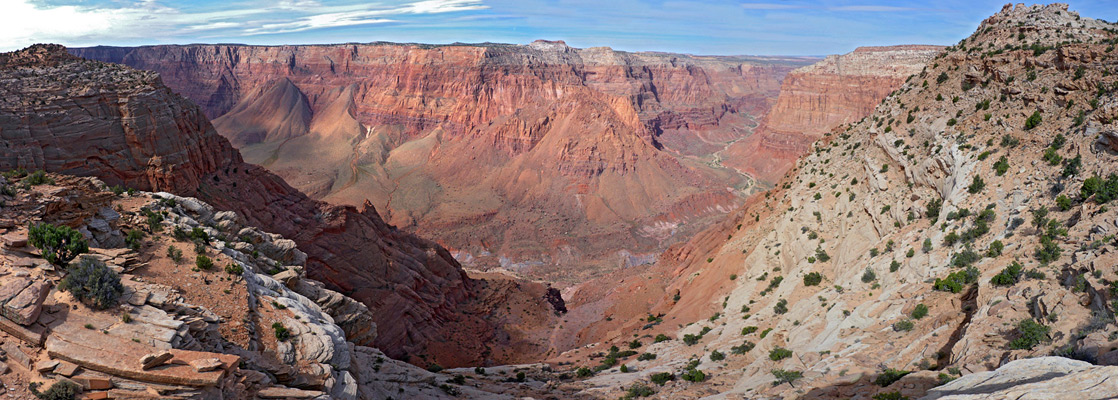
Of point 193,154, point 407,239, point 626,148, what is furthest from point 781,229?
point 626,148

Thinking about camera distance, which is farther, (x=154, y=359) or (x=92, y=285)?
(x=92, y=285)

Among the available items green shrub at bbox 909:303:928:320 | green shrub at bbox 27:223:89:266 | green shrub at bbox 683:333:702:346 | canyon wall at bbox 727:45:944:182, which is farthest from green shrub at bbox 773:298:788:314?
canyon wall at bbox 727:45:944:182

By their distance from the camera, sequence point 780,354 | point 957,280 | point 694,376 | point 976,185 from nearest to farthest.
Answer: point 957,280 → point 780,354 → point 976,185 → point 694,376

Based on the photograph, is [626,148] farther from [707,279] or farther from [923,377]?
[923,377]

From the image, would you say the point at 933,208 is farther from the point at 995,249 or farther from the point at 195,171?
the point at 195,171

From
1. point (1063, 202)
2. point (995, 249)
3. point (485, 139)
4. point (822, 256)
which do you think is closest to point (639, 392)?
point (822, 256)

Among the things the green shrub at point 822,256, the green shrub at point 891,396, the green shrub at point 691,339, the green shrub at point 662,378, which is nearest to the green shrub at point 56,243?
the green shrub at point 891,396

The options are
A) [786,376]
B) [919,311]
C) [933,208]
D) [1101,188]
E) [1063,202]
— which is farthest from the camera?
[933,208]
